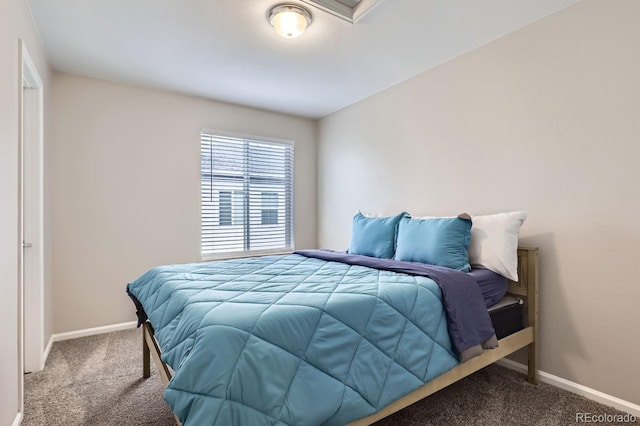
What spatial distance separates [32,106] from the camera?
7.90 ft

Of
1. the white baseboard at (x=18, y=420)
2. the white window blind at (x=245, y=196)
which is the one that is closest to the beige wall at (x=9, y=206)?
the white baseboard at (x=18, y=420)

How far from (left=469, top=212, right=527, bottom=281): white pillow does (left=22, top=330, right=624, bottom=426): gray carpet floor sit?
2.39ft

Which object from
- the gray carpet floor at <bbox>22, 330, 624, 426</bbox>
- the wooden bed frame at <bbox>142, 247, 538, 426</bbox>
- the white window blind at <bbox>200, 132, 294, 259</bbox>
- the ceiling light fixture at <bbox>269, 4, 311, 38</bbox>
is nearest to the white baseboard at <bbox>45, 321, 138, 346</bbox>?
the gray carpet floor at <bbox>22, 330, 624, 426</bbox>

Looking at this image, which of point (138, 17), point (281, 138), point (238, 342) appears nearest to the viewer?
point (238, 342)

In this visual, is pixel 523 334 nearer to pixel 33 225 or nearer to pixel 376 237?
pixel 376 237

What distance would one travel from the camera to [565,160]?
208cm

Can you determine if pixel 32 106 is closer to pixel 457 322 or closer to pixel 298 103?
pixel 298 103

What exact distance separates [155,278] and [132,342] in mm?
1316

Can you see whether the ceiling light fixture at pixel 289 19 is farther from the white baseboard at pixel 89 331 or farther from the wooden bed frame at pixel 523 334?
the white baseboard at pixel 89 331

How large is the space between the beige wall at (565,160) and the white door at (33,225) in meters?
3.10

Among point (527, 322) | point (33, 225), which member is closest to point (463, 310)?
point (527, 322)

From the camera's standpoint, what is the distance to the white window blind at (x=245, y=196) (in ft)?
12.2

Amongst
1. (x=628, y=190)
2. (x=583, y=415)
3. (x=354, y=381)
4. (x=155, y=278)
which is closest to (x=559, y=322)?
(x=583, y=415)

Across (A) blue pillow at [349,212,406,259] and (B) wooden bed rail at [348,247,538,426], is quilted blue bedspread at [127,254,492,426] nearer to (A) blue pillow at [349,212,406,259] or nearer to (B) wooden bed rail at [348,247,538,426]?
(B) wooden bed rail at [348,247,538,426]
